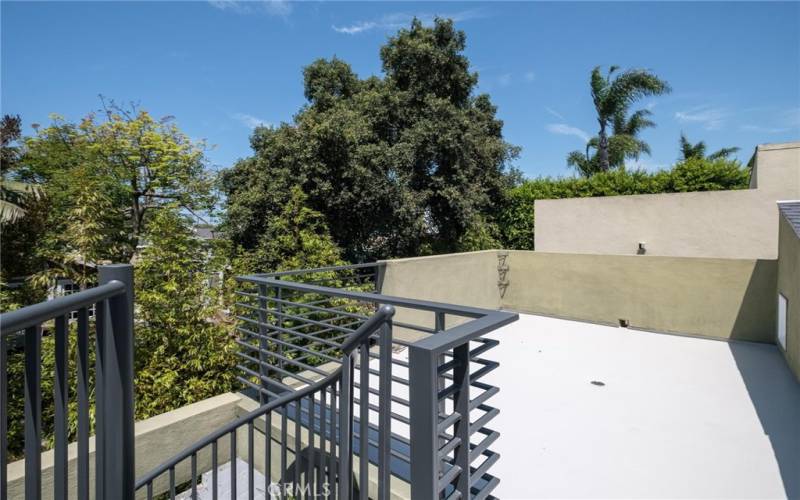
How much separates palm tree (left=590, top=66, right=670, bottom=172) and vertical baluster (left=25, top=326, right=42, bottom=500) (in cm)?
1504

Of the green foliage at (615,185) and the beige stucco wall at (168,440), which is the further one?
the green foliage at (615,185)

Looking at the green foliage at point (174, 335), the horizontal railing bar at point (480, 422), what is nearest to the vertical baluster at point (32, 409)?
the horizontal railing bar at point (480, 422)

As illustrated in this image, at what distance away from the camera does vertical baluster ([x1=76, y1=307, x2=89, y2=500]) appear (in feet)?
3.10

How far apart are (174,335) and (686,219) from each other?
930 cm

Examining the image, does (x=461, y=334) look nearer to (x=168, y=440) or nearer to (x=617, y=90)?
(x=168, y=440)

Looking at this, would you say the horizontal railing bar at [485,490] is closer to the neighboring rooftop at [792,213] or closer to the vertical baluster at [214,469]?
the vertical baluster at [214,469]

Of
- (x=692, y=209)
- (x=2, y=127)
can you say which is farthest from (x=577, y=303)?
(x=2, y=127)

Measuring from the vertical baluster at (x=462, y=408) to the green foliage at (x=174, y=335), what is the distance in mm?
3319

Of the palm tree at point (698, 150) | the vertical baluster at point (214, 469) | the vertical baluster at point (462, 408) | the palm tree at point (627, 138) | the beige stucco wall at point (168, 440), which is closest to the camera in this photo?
the vertical baluster at point (462, 408)

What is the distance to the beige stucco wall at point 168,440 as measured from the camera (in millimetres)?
2521

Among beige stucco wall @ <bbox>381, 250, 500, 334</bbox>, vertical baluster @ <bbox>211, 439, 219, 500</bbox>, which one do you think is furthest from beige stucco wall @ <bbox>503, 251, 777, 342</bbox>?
vertical baluster @ <bbox>211, 439, 219, 500</bbox>

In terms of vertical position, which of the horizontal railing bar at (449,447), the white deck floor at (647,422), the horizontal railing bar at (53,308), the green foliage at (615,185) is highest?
the green foliage at (615,185)

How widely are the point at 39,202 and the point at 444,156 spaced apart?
10.8 m

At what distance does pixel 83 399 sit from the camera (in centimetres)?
96
